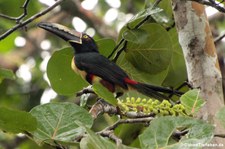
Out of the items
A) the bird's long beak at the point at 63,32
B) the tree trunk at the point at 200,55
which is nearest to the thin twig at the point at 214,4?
the tree trunk at the point at 200,55

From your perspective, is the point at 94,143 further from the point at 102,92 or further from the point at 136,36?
the point at 136,36

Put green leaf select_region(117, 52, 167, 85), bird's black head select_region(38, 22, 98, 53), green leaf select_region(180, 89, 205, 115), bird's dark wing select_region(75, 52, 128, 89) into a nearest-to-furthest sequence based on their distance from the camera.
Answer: green leaf select_region(180, 89, 205, 115) < green leaf select_region(117, 52, 167, 85) < bird's dark wing select_region(75, 52, 128, 89) < bird's black head select_region(38, 22, 98, 53)

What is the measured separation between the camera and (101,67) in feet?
→ 7.18

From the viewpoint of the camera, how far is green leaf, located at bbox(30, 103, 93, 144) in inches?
49.1

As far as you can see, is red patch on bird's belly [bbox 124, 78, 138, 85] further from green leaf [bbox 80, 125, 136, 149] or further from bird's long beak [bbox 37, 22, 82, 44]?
green leaf [bbox 80, 125, 136, 149]

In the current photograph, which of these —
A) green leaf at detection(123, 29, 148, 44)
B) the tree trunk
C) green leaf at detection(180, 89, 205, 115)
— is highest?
green leaf at detection(123, 29, 148, 44)

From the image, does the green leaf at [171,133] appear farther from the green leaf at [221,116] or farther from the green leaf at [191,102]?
the green leaf at [191,102]

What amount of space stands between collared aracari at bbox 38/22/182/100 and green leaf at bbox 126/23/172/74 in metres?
0.07

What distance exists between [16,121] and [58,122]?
0.36 feet

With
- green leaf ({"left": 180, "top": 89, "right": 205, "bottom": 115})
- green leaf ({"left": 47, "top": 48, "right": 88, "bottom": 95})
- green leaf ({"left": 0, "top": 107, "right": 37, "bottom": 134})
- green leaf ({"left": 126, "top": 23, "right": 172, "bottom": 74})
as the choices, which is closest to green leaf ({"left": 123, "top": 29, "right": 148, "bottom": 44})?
green leaf ({"left": 126, "top": 23, "right": 172, "bottom": 74})

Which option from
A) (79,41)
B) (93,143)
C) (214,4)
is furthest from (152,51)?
(93,143)

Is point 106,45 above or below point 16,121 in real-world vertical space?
above

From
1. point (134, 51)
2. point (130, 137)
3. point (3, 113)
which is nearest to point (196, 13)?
point (134, 51)

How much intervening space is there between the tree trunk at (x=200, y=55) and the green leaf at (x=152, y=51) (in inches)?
5.6
